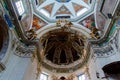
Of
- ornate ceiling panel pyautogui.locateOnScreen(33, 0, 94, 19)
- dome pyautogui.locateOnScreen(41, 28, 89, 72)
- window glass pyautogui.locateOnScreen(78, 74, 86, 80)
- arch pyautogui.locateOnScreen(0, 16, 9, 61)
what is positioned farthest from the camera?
ornate ceiling panel pyautogui.locateOnScreen(33, 0, 94, 19)

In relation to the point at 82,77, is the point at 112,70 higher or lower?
lower

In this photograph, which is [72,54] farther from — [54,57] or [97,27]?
[97,27]

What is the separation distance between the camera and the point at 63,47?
64.4 feet

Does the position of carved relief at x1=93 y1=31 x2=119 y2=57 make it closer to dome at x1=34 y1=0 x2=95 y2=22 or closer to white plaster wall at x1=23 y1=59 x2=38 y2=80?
dome at x1=34 y1=0 x2=95 y2=22

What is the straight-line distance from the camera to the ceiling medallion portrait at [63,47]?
17341 millimetres

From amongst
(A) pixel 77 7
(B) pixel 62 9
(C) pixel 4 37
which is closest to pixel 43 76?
(C) pixel 4 37

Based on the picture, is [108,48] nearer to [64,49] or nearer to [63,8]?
[64,49]

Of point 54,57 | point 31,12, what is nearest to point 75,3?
point 31,12

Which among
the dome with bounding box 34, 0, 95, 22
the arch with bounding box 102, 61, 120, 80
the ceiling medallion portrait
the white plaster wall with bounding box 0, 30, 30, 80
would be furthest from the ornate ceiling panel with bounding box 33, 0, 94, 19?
the arch with bounding box 102, 61, 120, 80

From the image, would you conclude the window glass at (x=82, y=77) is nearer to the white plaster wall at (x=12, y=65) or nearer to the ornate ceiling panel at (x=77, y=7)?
the white plaster wall at (x=12, y=65)

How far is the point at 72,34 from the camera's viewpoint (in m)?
17.5

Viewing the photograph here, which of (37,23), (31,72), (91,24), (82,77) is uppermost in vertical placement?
(37,23)

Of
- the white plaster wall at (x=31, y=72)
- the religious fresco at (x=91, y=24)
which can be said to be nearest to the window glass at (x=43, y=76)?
the white plaster wall at (x=31, y=72)

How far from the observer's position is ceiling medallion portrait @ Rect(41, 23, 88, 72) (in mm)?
17341
